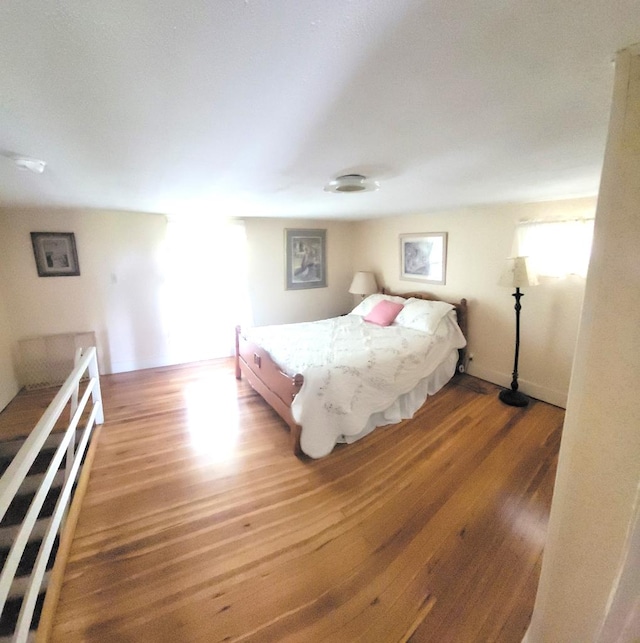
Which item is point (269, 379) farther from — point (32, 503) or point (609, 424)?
point (609, 424)

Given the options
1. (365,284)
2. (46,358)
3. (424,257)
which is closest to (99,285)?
(46,358)

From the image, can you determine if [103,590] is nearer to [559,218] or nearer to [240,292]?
[240,292]

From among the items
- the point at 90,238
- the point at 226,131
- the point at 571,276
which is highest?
the point at 226,131

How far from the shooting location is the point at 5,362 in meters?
3.16

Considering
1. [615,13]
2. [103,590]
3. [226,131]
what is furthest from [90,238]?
[615,13]

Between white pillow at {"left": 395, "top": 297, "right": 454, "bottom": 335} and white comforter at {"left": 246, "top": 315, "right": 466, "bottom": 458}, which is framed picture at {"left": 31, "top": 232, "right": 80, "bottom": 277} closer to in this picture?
white comforter at {"left": 246, "top": 315, "right": 466, "bottom": 458}

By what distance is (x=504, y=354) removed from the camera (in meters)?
3.33

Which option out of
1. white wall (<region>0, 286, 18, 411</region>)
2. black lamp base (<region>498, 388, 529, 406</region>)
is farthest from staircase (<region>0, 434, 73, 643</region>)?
black lamp base (<region>498, 388, 529, 406</region>)

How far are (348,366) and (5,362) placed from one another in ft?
11.8

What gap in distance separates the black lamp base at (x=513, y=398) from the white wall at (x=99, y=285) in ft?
13.7

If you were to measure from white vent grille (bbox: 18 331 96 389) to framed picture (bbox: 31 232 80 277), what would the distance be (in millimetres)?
739

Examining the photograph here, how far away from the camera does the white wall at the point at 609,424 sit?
2.42ft

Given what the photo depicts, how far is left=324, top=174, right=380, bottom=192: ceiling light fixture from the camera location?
191cm

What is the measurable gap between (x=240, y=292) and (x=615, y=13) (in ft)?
13.7
